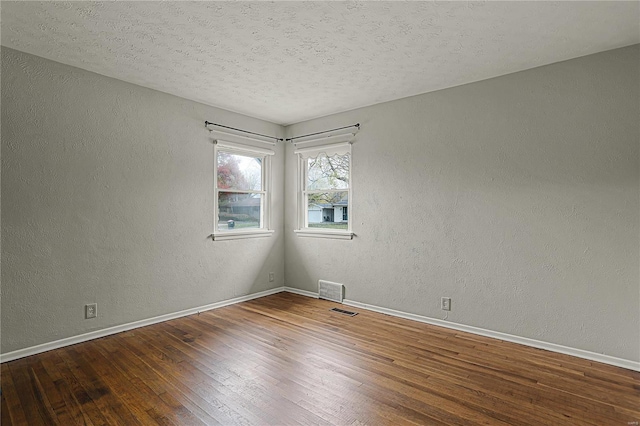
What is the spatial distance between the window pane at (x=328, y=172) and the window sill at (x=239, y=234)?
94 centimetres

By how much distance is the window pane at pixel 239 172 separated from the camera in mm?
4414

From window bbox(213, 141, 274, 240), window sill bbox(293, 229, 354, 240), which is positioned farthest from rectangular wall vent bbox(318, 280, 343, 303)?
window bbox(213, 141, 274, 240)

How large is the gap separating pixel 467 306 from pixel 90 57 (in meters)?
4.23

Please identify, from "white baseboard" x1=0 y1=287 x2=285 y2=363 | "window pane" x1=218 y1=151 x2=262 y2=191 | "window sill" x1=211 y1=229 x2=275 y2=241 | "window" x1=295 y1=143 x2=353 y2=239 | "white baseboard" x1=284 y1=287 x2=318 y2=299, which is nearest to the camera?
"white baseboard" x1=0 y1=287 x2=285 y2=363

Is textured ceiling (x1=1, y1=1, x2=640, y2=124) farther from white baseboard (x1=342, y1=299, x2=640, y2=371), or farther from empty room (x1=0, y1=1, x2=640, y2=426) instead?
white baseboard (x1=342, y1=299, x2=640, y2=371)

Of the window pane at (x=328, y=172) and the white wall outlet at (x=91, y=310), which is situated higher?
the window pane at (x=328, y=172)

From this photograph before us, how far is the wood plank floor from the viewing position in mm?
2004

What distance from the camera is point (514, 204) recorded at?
3.17 m

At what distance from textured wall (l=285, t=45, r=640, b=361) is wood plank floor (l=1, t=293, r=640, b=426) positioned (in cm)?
37

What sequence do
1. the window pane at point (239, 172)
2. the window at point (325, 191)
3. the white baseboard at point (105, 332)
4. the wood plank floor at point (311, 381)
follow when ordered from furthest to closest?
the window at point (325, 191) < the window pane at point (239, 172) < the white baseboard at point (105, 332) < the wood plank floor at point (311, 381)

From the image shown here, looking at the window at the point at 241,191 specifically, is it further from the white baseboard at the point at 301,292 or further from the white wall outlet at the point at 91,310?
the white wall outlet at the point at 91,310

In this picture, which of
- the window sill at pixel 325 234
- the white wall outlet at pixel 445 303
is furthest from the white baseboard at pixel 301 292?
the white wall outlet at pixel 445 303

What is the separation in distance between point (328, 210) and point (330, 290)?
1.11 meters

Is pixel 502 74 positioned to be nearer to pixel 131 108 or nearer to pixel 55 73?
pixel 131 108
